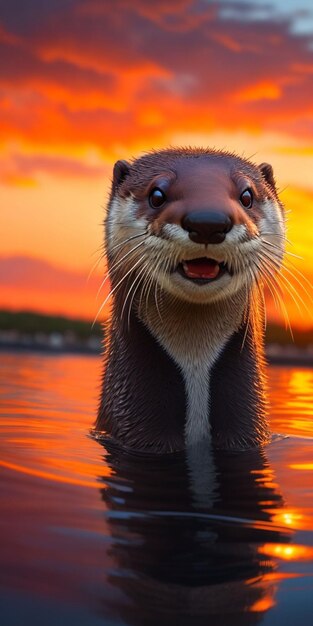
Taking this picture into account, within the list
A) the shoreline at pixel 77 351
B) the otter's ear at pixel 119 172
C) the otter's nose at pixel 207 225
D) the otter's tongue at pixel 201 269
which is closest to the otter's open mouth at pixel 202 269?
the otter's tongue at pixel 201 269

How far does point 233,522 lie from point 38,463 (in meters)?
1.45

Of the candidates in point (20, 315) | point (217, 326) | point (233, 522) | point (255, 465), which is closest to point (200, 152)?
point (217, 326)

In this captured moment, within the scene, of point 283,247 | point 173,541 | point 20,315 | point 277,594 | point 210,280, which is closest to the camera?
point 277,594

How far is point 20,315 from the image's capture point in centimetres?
3759

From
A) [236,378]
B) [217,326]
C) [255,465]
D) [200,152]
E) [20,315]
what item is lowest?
[20,315]

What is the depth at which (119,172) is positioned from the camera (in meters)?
5.54

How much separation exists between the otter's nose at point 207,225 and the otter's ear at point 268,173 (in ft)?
5.77

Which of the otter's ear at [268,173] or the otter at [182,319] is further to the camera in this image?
the otter's ear at [268,173]

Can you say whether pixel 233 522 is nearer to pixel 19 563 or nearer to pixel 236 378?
pixel 19 563

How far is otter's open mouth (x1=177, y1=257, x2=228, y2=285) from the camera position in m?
4.23

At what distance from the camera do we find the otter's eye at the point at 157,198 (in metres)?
4.64

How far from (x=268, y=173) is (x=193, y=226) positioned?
6.30 feet

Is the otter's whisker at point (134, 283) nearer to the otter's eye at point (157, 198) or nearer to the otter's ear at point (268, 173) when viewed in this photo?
the otter's eye at point (157, 198)

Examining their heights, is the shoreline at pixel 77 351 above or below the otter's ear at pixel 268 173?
below
